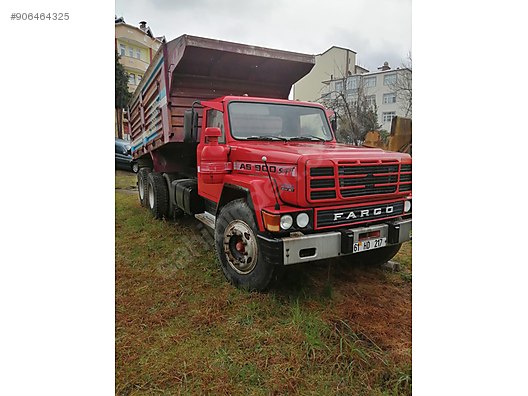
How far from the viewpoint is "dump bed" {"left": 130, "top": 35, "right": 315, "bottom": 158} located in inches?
109

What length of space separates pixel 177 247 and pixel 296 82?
1878 mm

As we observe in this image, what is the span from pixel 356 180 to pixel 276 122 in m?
0.93

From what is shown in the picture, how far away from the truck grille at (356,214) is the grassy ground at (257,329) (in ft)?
1.51

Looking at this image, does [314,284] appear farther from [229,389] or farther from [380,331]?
[229,389]

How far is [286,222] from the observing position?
1.79m

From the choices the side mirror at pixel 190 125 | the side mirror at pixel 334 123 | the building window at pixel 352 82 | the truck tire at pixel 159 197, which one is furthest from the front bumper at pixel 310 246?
the truck tire at pixel 159 197

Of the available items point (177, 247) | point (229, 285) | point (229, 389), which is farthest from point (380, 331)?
point (177, 247)

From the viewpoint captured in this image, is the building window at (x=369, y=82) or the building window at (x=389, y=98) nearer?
the building window at (x=389, y=98)

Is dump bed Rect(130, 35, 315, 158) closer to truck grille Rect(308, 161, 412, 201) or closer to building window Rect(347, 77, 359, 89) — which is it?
building window Rect(347, 77, 359, 89)

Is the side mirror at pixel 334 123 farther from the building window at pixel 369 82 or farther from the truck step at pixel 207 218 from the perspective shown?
the truck step at pixel 207 218

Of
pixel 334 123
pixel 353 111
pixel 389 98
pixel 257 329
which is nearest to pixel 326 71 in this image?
pixel 353 111

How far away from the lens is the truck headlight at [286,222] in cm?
179
